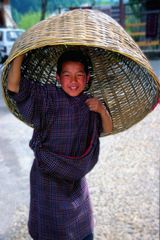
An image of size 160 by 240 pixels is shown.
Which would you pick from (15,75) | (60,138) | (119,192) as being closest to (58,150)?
(60,138)

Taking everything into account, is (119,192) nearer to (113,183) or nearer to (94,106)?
(113,183)

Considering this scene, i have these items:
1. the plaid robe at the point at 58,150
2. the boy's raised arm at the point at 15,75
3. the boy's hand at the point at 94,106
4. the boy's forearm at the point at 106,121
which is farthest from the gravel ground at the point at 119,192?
the boy's raised arm at the point at 15,75

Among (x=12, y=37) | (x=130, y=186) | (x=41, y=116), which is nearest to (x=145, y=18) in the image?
(x=12, y=37)

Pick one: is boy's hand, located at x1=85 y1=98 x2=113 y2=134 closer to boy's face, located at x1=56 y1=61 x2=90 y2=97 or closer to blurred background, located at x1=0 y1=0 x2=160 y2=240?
boy's face, located at x1=56 y1=61 x2=90 y2=97

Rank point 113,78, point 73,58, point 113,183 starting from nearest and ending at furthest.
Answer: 1. point 73,58
2. point 113,78
3. point 113,183

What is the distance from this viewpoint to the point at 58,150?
1776 mm

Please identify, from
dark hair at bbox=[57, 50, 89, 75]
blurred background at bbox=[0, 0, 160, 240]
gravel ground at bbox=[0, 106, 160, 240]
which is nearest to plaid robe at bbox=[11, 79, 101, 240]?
dark hair at bbox=[57, 50, 89, 75]

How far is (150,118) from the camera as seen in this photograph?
17.7 ft

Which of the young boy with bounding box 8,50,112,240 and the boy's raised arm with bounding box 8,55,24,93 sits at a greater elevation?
the boy's raised arm with bounding box 8,55,24,93

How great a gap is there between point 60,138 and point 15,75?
14.0 inches

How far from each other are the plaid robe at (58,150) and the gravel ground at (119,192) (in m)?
0.70

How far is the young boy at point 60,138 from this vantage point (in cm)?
174

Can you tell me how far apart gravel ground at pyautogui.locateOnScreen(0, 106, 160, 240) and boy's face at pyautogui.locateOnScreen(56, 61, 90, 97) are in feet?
3.71

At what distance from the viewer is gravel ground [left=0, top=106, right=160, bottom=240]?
250 cm
